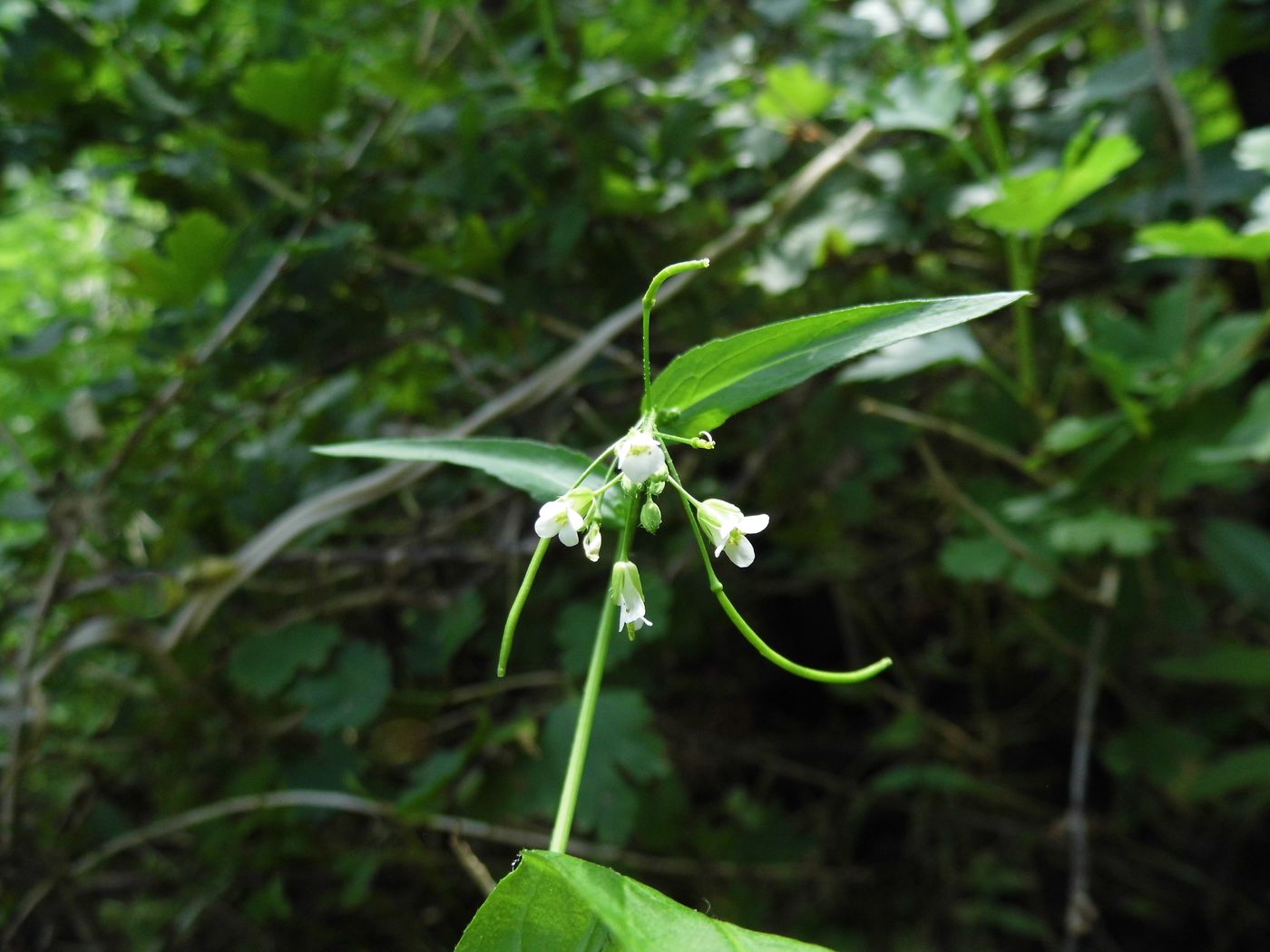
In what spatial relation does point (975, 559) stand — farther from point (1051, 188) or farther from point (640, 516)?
point (640, 516)

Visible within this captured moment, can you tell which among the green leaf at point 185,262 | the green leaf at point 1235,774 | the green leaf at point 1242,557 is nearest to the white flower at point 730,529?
the green leaf at point 185,262

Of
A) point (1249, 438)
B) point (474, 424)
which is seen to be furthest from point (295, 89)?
point (1249, 438)

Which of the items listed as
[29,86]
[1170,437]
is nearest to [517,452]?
[1170,437]

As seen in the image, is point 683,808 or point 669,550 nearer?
point 669,550

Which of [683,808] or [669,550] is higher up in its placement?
[669,550]

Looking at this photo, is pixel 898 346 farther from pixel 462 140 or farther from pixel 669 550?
pixel 462 140
